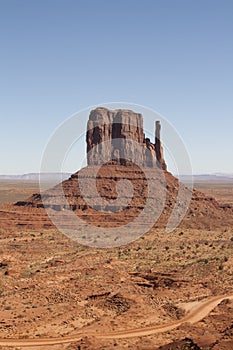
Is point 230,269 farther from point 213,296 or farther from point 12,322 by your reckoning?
point 12,322

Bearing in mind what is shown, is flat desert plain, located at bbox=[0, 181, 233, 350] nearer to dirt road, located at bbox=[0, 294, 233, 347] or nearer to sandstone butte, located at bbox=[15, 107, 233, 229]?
dirt road, located at bbox=[0, 294, 233, 347]

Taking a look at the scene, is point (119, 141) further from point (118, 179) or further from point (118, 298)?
point (118, 298)

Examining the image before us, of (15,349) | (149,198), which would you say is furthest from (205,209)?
(15,349)

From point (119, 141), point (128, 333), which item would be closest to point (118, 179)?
point (119, 141)

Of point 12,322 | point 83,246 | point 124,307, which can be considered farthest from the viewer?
point 83,246

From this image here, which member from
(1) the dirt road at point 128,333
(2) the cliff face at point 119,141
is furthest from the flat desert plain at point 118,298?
(2) the cliff face at point 119,141

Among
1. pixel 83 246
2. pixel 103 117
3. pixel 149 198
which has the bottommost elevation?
pixel 83 246

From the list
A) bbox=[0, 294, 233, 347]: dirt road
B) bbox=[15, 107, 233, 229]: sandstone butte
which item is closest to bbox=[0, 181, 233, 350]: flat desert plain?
bbox=[0, 294, 233, 347]: dirt road
